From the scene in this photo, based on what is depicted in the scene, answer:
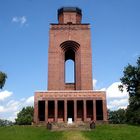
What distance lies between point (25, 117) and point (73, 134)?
5167cm

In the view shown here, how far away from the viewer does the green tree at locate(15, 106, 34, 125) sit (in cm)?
7707

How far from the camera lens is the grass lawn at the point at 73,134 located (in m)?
26.6

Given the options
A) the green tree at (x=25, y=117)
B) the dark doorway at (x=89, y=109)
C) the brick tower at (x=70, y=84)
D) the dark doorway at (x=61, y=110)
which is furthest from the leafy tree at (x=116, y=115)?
the dark doorway at (x=61, y=110)

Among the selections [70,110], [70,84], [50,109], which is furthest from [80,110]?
[70,84]

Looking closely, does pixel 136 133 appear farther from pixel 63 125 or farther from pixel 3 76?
pixel 3 76

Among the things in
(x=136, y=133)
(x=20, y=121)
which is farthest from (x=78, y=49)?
(x=20, y=121)

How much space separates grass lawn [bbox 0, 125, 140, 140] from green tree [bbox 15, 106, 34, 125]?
4640 centimetres

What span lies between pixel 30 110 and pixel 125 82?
4422 centimetres

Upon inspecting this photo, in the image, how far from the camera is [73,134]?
28.1 meters

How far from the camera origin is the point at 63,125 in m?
33.2

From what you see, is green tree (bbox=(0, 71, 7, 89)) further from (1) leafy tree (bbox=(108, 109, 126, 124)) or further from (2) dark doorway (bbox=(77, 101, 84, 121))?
(1) leafy tree (bbox=(108, 109, 126, 124))

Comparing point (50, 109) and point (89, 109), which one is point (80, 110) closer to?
point (89, 109)

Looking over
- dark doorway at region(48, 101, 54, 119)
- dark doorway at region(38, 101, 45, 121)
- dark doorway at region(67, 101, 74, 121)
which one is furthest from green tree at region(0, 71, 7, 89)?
dark doorway at region(67, 101, 74, 121)

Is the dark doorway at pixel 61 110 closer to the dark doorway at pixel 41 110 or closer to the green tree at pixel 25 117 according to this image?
the dark doorway at pixel 41 110
